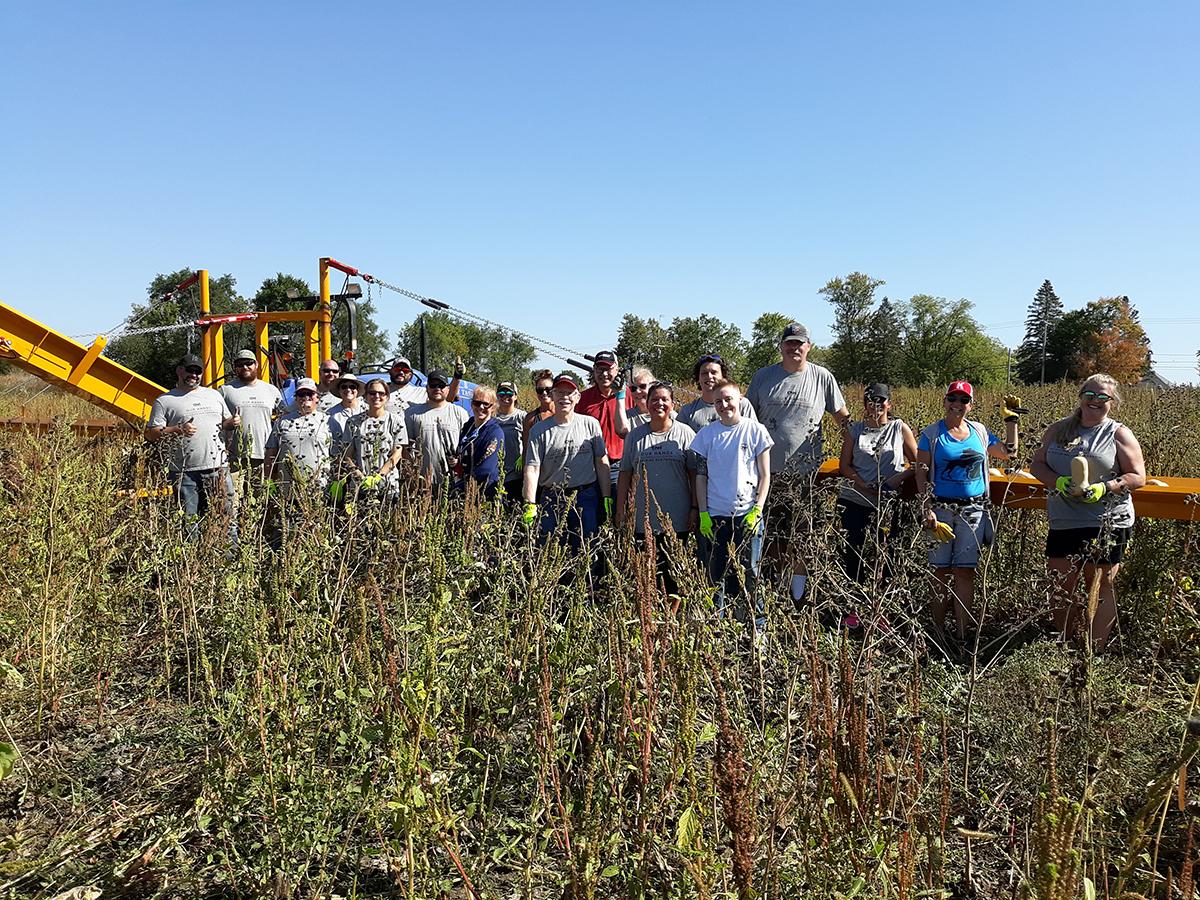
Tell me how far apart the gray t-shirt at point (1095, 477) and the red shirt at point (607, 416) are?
289cm

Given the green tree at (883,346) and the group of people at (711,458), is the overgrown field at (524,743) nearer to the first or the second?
the group of people at (711,458)

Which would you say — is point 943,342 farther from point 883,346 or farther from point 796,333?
point 796,333

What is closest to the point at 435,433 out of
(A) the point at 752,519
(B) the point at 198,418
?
(B) the point at 198,418

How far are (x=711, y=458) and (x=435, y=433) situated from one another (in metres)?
2.49

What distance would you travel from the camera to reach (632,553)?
8.37ft

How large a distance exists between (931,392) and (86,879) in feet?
45.6

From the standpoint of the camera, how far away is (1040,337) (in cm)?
8669

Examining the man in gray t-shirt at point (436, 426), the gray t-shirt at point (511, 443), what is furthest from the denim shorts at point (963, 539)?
the man in gray t-shirt at point (436, 426)

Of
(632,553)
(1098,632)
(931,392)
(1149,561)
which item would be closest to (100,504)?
(632,553)

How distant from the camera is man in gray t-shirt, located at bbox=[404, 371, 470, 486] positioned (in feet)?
22.4

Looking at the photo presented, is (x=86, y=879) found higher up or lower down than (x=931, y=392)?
lower down

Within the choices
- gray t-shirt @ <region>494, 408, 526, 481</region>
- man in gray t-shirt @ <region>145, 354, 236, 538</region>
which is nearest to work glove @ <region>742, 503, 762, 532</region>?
gray t-shirt @ <region>494, 408, 526, 481</region>

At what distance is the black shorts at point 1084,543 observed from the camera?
4.64m

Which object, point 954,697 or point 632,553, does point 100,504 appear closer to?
point 632,553
